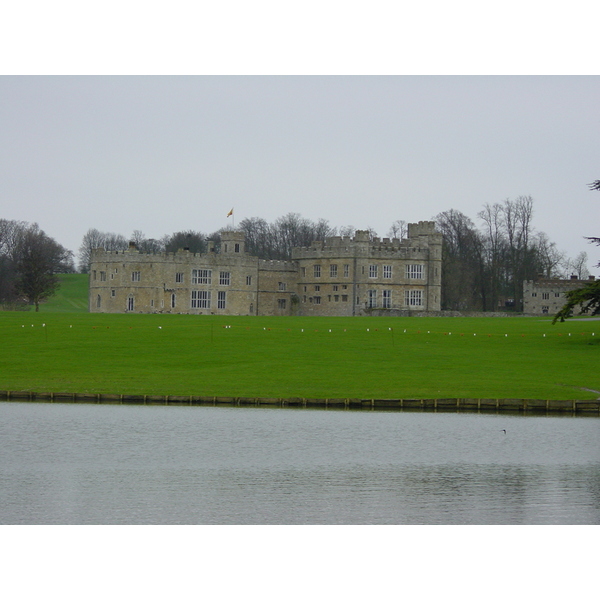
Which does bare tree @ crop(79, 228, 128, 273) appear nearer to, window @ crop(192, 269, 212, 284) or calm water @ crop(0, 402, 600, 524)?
window @ crop(192, 269, 212, 284)

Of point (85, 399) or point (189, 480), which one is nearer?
point (189, 480)

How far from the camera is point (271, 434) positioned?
26.5 metres

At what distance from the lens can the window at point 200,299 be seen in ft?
288

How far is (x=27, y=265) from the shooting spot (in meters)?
88.2

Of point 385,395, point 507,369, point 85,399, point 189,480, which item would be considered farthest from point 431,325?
point 189,480

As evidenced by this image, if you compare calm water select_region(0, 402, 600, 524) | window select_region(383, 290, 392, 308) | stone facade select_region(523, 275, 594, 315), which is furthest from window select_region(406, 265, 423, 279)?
calm water select_region(0, 402, 600, 524)

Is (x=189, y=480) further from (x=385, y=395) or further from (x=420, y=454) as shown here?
(x=385, y=395)

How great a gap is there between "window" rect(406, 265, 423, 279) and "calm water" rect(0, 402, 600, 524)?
2391 inches

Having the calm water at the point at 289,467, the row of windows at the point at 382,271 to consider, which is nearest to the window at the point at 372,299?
the row of windows at the point at 382,271

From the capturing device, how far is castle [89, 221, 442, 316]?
286ft

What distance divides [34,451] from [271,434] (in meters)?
6.34

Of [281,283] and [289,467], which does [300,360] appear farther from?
[281,283]

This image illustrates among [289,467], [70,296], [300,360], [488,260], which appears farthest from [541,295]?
[289,467]

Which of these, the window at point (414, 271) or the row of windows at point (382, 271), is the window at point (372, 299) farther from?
the window at point (414, 271)
